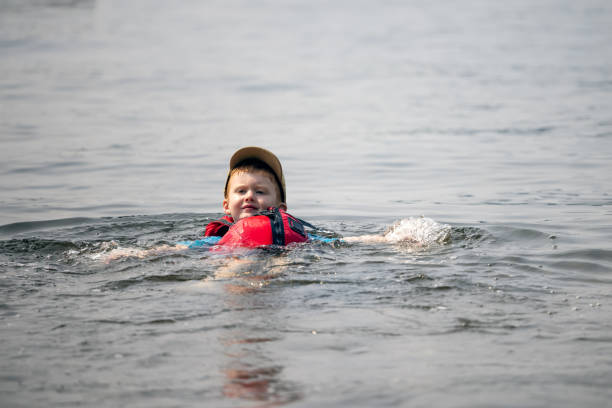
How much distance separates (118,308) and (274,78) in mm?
18331

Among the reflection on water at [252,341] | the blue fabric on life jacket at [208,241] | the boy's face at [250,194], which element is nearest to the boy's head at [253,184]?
the boy's face at [250,194]

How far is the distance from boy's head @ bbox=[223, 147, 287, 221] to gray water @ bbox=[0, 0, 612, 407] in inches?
31.7

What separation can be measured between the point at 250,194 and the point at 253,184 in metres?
0.12

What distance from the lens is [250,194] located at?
6695mm

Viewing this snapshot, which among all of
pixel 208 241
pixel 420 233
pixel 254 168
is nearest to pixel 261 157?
pixel 254 168

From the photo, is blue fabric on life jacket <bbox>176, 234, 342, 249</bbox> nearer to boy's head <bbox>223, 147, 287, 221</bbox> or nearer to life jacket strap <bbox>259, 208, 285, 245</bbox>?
boy's head <bbox>223, 147, 287, 221</bbox>

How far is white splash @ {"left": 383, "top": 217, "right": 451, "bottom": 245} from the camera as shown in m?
6.57

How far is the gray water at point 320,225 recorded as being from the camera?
11.4ft

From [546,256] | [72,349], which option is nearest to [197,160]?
[546,256]

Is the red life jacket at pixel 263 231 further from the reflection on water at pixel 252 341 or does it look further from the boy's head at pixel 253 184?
the reflection on water at pixel 252 341

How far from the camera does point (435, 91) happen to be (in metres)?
19.5

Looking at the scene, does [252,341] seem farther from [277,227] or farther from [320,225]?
[320,225]

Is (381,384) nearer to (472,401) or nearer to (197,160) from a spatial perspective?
(472,401)

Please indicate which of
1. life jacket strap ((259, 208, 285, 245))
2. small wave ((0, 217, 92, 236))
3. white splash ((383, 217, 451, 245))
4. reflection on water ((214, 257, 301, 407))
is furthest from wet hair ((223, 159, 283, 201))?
small wave ((0, 217, 92, 236))
